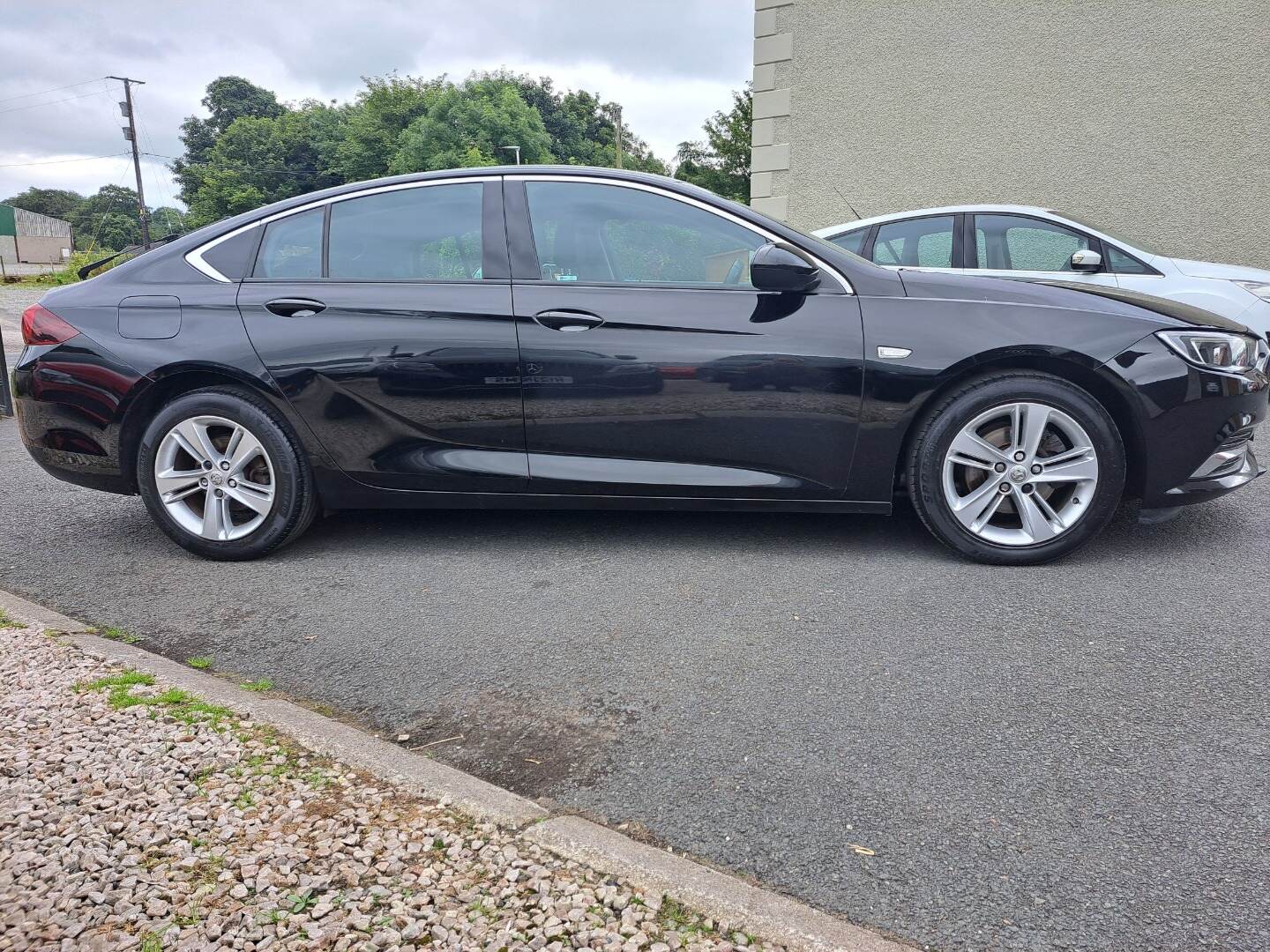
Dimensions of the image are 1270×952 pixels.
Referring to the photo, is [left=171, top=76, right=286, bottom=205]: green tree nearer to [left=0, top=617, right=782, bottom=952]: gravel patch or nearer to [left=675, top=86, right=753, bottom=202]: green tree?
[left=675, top=86, right=753, bottom=202]: green tree

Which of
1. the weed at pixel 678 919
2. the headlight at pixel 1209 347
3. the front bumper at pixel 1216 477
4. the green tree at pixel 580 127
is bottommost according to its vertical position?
the weed at pixel 678 919

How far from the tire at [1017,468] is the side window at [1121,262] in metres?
3.94

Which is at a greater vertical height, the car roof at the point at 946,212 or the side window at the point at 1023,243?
the car roof at the point at 946,212

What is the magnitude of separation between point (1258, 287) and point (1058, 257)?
4.99 feet

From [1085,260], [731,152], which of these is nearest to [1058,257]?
[1085,260]

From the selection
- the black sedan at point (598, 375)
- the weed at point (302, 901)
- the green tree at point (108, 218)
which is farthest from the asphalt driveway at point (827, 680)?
the green tree at point (108, 218)

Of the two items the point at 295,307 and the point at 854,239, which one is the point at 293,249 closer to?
the point at 295,307

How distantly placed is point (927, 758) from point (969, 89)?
11.8 meters

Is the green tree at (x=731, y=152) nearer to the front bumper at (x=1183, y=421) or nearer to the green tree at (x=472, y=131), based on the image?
the green tree at (x=472, y=131)

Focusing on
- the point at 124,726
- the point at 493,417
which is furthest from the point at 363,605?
the point at 124,726

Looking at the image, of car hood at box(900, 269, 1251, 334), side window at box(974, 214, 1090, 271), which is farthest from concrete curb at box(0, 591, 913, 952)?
side window at box(974, 214, 1090, 271)

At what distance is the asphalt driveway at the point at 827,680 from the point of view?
1844 mm

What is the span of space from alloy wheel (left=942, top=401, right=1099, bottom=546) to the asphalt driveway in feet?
0.63

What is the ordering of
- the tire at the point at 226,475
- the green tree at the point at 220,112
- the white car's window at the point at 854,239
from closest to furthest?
the tire at the point at 226,475, the white car's window at the point at 854,239, the green tree at the point at 220,112
